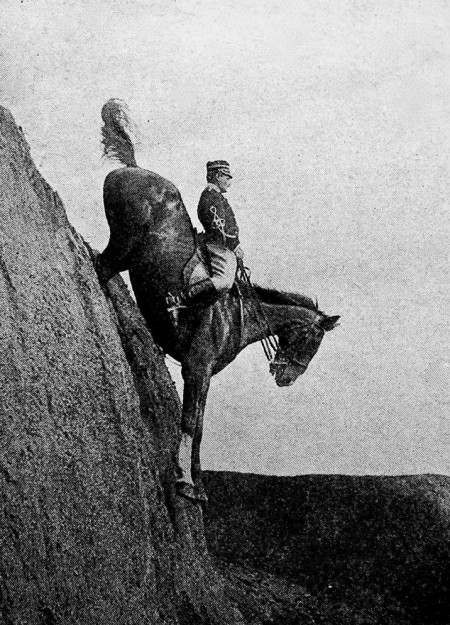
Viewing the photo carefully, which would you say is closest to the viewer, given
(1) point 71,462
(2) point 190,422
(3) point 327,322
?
(1) point 71,462

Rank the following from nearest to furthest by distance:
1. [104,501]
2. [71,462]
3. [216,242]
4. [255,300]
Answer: [71,462] < [104,501] < [216,242] < [255,300]

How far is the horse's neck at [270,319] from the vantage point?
5.86m

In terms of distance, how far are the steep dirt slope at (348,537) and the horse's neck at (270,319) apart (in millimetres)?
1777

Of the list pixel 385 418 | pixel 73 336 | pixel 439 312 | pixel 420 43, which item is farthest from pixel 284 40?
pixel 73 336

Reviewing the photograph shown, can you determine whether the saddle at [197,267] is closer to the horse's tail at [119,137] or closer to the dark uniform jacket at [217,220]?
the dark uniform jacket at [217,220]

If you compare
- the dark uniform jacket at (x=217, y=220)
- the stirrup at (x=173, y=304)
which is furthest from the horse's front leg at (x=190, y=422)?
the dark uniform jacket at (x=217, y=220)

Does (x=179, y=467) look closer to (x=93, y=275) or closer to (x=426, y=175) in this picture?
(x=93, y=275)

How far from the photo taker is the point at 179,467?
17.5ft

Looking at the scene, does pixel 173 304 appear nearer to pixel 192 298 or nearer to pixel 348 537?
pixel 192 298

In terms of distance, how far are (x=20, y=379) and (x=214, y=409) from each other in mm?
3498

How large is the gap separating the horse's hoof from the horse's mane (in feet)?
4.12

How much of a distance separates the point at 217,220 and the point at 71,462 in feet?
6.31

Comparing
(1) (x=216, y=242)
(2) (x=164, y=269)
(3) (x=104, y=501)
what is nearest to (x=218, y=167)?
(1) (x=216, y=242)

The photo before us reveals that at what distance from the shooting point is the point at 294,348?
6051 mm
